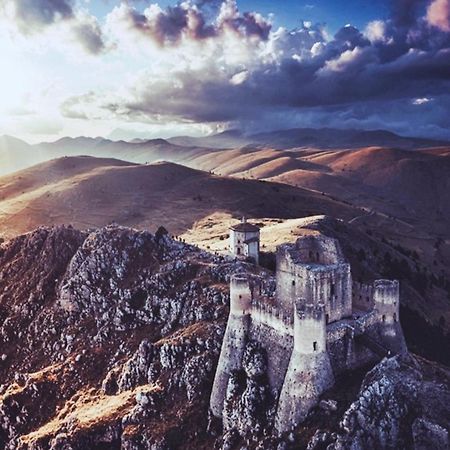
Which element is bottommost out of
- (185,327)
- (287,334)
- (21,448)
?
(21,448)

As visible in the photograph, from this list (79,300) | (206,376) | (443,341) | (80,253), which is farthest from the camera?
(443,341)

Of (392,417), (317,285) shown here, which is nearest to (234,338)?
(317,285)

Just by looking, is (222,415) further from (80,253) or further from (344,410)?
(80,253)

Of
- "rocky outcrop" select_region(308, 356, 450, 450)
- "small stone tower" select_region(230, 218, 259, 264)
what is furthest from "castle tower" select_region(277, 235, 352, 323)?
"small stone tower" select_region(230, 218, 259, 264)

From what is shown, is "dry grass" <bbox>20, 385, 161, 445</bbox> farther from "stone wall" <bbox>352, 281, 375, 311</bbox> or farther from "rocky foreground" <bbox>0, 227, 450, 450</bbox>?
"stone wall" <bbox>352, 281, 375, 311</bbox>

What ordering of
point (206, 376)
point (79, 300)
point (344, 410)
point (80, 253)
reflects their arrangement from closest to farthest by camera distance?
point (344, 410) < point (206, 376) < point (79, 300) < point (80, 253)

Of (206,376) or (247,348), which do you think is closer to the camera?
(247,348)

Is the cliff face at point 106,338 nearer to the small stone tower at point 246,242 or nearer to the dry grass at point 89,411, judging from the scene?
the dry grass at point 89,411

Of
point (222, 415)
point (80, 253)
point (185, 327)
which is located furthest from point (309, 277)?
point (80, 253)

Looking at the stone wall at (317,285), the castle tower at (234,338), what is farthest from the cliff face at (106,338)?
the stone wall at (317,285)
